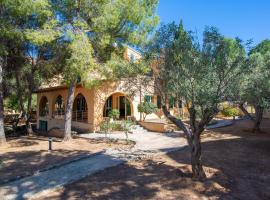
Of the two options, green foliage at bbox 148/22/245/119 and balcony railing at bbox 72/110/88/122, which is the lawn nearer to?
green foliage at bbox 148/22/245/119

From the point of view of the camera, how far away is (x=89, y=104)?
22031mm

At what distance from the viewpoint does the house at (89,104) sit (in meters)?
21.7

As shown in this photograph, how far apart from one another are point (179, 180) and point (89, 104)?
1447 cm

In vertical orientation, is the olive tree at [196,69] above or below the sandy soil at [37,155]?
above

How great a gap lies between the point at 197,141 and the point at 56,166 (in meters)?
6.02

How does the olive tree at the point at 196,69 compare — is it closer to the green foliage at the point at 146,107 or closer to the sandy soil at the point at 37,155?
the sandy soil at the point at 37,155

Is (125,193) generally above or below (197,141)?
below

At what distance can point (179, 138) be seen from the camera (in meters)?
18.0

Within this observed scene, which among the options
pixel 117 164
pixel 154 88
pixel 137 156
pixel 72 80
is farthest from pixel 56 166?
pixel 72 80

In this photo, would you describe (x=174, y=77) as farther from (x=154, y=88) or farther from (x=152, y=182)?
(x=152, y=182)

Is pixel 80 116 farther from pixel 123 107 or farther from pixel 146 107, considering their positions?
pixel 146 107

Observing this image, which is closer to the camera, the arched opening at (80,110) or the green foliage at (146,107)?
the green foliage at (146,107)

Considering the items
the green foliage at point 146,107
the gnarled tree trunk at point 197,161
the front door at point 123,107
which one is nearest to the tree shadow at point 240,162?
the gnarled tree trunk at point 197,161

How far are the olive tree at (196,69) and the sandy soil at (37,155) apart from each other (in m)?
6.21
